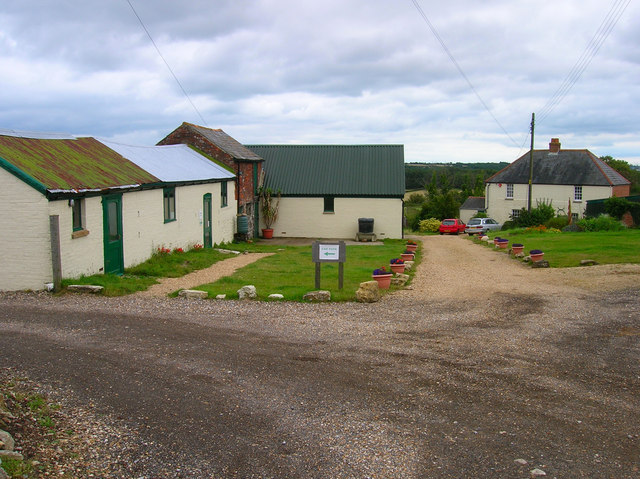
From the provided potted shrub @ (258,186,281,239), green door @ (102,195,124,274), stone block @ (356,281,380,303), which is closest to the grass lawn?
stone block @ (356,281,380,303)

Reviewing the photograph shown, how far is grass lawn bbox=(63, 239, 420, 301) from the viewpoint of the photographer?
45.6 ft

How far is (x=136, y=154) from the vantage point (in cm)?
2188

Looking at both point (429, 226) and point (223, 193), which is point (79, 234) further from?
point (429, 226)

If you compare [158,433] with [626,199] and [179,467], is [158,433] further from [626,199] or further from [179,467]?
[626,199]

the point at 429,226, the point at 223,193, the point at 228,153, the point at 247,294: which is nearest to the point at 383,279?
the point at 247,294

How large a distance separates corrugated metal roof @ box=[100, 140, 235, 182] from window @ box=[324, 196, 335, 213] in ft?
24.9

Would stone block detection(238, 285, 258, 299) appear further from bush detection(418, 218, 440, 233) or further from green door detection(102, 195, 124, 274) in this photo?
bush detection(418, 218, 440, 233)

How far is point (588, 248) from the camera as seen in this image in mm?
23312

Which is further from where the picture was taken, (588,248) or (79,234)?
(588,248)

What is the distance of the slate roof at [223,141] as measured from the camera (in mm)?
28781

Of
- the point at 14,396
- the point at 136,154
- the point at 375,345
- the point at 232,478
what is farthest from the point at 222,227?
the point at 232,478

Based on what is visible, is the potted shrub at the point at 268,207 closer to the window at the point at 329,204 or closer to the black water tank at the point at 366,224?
the window at the point at 329,204

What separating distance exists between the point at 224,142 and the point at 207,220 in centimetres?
693

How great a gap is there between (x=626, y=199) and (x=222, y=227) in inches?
1103
